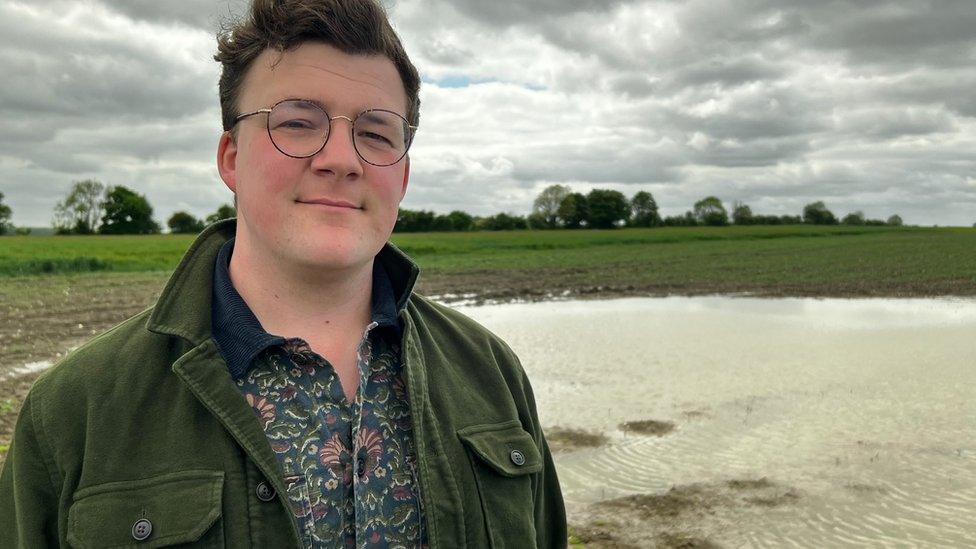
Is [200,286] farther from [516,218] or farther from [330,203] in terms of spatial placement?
[516,218]

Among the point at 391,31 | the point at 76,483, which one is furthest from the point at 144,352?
the point at 391,31

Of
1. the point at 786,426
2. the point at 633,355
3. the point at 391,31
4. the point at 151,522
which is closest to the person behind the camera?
the point at 151,522

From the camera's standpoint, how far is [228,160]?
2.05 metres

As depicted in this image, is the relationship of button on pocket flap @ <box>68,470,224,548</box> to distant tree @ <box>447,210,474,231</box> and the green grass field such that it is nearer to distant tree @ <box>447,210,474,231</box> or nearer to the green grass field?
the green grass field

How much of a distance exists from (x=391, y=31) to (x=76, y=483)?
4.44 ft

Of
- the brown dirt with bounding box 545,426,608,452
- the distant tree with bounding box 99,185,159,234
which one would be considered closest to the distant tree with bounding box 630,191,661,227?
the distant tree with bounding box 99,185,159,234

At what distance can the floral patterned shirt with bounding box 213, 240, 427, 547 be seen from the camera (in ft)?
5.88

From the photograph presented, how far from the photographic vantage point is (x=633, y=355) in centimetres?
1281

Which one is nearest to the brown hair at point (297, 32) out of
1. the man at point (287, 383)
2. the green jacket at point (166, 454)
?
the man at point (287, 383)

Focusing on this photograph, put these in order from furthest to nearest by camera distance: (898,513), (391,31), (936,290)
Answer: (936,290)
(898,513)
(391,31)

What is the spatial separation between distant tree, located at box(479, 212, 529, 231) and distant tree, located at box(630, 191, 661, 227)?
48.5 ft

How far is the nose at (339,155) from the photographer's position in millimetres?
1863

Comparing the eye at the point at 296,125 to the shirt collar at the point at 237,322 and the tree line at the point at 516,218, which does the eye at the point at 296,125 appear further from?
the tree line at the point at 516,218

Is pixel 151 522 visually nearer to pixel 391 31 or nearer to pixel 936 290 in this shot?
pixel 391 31
